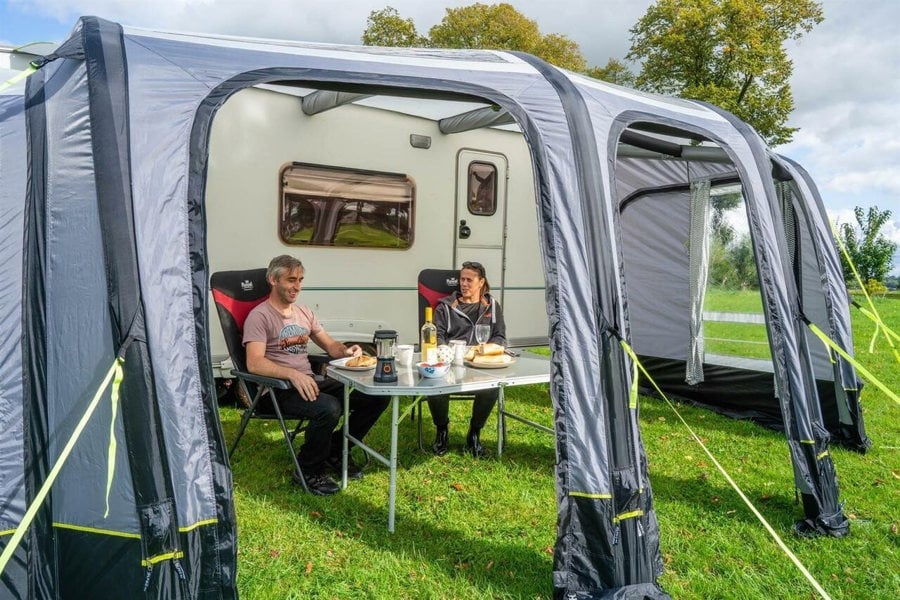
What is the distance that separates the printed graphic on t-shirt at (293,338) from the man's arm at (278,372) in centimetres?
20

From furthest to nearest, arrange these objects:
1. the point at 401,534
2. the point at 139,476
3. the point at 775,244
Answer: the point at 775,244
the point at 401,534
the point at 139,476

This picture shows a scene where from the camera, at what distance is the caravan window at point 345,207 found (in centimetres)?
495

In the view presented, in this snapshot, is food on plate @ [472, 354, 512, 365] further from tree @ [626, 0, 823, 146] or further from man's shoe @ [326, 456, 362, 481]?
tree @ [626, 0, 823, 146]

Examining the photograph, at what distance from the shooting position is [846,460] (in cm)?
420

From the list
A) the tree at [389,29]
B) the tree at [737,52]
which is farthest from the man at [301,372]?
the tree at [389,29]

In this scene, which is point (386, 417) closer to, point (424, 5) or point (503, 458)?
point (503, 458)

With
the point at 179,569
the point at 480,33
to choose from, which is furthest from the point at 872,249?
A: the point at 179,569

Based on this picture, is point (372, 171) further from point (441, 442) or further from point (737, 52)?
point (737, 52)

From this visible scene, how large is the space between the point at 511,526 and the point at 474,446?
40.9 inches

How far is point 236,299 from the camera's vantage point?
3.76 meters

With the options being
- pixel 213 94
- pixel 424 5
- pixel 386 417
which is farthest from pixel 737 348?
pixel 424 5

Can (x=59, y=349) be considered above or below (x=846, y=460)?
above

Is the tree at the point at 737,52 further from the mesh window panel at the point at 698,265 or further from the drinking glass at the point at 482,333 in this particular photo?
the drinking glass at the point at 482,333

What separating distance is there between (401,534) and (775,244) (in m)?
2.30
